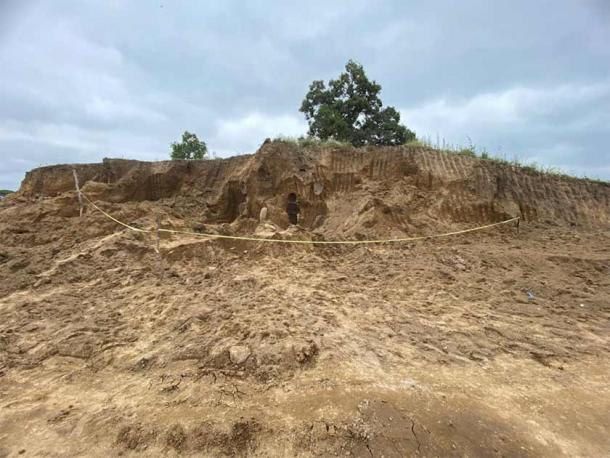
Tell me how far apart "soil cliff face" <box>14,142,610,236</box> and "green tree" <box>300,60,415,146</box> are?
10.1 metres

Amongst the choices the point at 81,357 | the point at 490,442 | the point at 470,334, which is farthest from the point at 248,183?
the point at 490,442

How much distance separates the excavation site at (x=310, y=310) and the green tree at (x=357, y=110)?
10282 millimetres

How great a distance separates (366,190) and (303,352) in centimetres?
569

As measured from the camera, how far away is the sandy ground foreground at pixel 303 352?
3.28 m

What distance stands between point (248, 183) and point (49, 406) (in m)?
6.52

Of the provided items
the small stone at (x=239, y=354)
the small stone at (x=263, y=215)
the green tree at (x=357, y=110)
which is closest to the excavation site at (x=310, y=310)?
the small stone at (x=239, y=354)

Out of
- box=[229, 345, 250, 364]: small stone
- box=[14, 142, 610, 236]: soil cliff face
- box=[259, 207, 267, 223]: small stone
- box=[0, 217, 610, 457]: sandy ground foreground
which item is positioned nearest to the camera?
box=[0, 217, 610, 457]: sandy ground foreground

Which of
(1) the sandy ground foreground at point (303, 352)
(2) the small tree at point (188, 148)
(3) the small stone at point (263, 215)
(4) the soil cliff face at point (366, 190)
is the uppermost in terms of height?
(2) the small tree at point (188, 148)

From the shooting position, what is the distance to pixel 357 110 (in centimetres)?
1991

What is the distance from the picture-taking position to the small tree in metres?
23.5

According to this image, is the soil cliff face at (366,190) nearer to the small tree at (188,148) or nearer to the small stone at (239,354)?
the small stone at (239,354)

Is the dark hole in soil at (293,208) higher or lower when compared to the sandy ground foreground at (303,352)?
higher

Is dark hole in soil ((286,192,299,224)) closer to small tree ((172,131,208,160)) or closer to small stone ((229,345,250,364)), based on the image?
small stone ((229,345,250,364))

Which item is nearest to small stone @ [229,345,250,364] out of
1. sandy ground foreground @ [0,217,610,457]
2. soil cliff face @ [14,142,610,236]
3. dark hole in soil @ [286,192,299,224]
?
sandy ground foreground @ [0,217,610,457]
